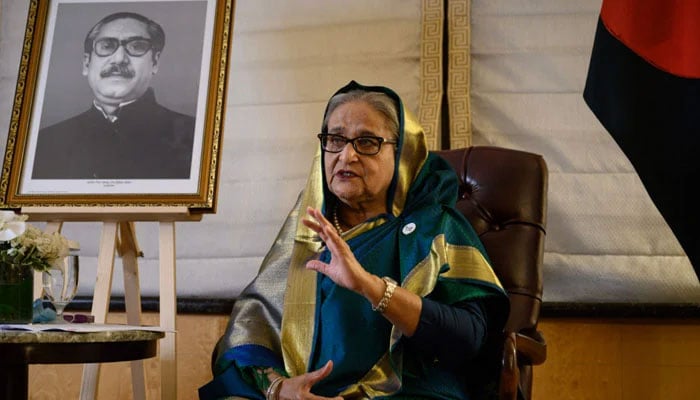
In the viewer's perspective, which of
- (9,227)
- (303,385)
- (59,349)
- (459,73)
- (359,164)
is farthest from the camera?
(459,73)

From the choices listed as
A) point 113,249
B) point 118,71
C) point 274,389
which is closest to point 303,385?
point 274,389

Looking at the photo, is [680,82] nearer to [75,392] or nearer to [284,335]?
[284,335]

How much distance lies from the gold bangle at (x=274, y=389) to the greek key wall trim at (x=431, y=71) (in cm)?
133

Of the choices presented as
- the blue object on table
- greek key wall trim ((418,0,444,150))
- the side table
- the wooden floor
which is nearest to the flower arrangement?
the blue object on table

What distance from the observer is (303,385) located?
1.99 metres

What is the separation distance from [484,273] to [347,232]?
0.36 metres

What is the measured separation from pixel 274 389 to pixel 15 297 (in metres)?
0.64

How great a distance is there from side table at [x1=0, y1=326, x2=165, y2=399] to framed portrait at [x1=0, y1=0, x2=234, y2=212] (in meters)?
0.76

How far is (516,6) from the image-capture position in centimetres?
323

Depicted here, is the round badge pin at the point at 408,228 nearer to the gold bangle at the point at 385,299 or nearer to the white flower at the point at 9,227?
the gold bangle at the point at 385,299

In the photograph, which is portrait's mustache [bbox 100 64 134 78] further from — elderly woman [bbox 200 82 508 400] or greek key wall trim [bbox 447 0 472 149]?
greek key wall trim [bbox 447 0 472 149]

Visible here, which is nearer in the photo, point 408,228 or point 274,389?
point 274,389

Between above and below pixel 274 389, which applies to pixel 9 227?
above

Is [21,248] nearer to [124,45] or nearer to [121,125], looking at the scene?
[121,125]
